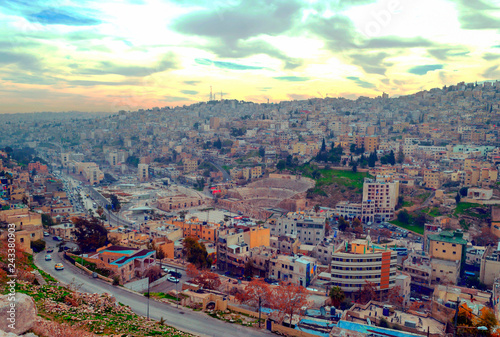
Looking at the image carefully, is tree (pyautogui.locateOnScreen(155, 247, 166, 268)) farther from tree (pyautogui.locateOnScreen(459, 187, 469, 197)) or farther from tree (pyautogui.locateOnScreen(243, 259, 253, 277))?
tree (pyautogui.locateOnScreen(459, 187, 469, 197))

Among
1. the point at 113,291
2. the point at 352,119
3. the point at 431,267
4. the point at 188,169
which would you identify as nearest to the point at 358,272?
the point at 431,267

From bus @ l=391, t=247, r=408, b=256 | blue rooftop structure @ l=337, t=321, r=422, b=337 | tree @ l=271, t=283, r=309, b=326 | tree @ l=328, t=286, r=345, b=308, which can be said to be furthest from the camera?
bus @ l=391, t=247, r=408, b=256

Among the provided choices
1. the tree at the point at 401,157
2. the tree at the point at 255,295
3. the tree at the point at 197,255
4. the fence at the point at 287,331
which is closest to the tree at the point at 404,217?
the tree at the point at 401,157

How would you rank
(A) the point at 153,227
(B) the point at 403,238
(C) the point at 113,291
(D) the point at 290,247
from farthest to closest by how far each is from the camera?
(B) the point at 403,238 < (A) the point at 153,227 < (D) the point at 290,247 < (C) the point at 113,291

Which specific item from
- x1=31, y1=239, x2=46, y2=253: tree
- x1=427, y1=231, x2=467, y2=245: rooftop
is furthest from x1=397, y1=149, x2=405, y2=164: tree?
x1=31, y1=239, x2=46, y2=253: tree

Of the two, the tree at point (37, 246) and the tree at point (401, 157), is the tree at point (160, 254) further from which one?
the tree at point (401, 157)

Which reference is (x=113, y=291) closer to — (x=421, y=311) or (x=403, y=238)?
(x=421, y=311)
